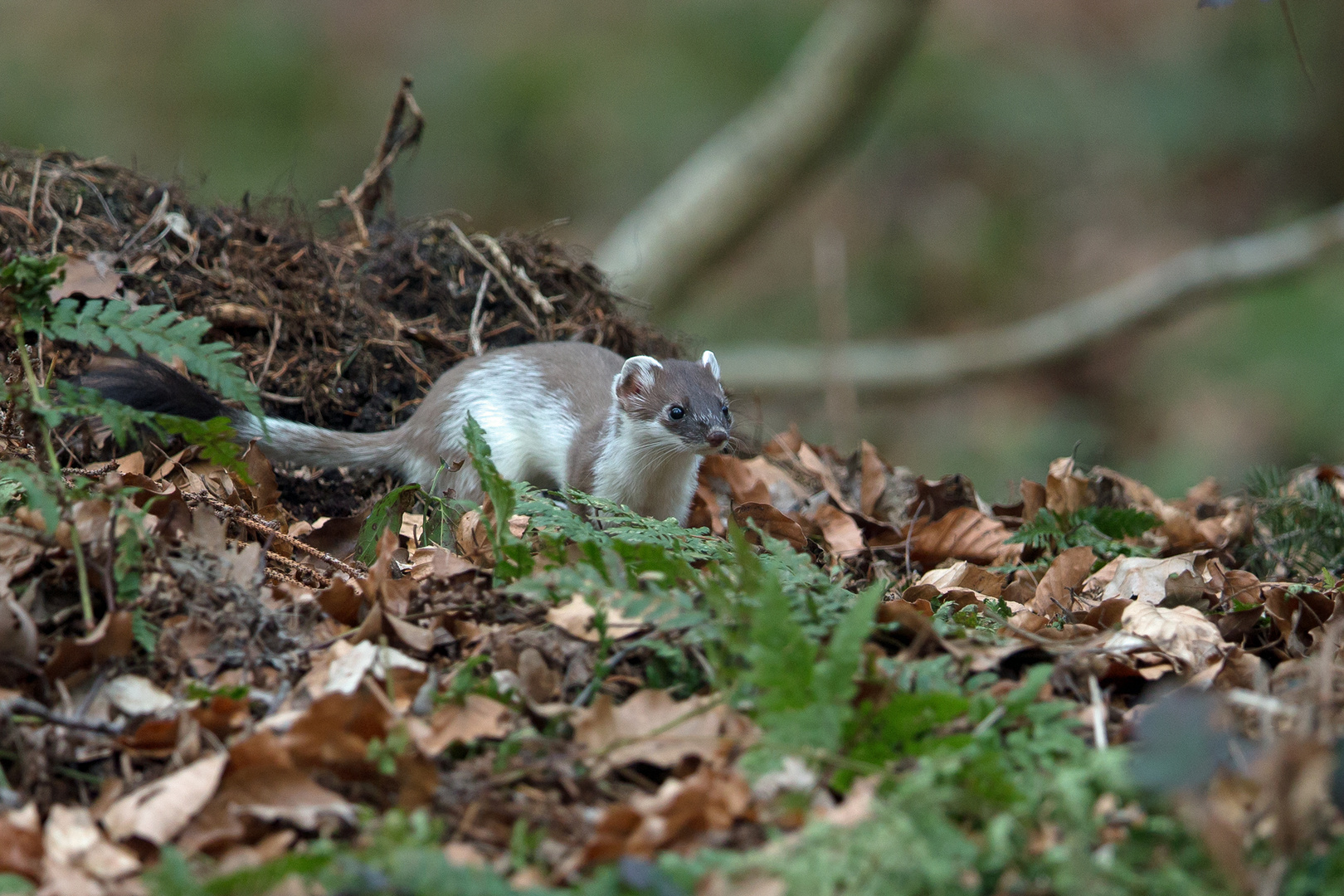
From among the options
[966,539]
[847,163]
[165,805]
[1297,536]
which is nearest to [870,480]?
[966,539]

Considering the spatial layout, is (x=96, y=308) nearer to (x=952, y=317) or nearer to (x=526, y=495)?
(x=526, y=495)

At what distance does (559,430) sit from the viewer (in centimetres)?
572

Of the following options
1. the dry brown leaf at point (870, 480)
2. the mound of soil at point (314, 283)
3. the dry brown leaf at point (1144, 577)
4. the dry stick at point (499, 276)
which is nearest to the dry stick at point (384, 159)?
the mound of soil at point (314, 283)

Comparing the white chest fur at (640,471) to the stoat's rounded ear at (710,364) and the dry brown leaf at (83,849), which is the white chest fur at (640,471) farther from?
the dry brown leaf at (83,849)

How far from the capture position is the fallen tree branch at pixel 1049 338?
11.2 meters

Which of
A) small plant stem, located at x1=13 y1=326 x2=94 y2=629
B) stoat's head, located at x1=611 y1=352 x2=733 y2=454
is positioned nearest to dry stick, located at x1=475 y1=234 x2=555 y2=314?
stoat's head, located at x1=611 y1=352 x2=733 y2=454

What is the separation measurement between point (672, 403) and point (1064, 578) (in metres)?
1.83

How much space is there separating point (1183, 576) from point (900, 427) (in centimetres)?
1033

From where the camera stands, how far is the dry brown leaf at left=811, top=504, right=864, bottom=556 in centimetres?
512

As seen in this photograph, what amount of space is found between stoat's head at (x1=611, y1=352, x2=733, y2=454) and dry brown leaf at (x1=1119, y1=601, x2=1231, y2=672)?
1.96 metres

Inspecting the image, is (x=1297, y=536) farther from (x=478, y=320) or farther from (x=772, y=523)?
(x=478, y=320)

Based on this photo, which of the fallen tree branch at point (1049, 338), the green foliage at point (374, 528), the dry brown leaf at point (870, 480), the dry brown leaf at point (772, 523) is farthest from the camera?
the fallen tree branch at point (1049, 338)

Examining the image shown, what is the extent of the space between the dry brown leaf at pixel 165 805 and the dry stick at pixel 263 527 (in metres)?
1.10

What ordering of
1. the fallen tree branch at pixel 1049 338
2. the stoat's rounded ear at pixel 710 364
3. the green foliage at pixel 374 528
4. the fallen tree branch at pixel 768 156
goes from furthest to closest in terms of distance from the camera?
the fallen tree branch at pixel 1049 338
the fallen tree branch at pixel 768 156
the stoat's rounded ear at pixel 710 364
the green foliage at pixel 374 528
